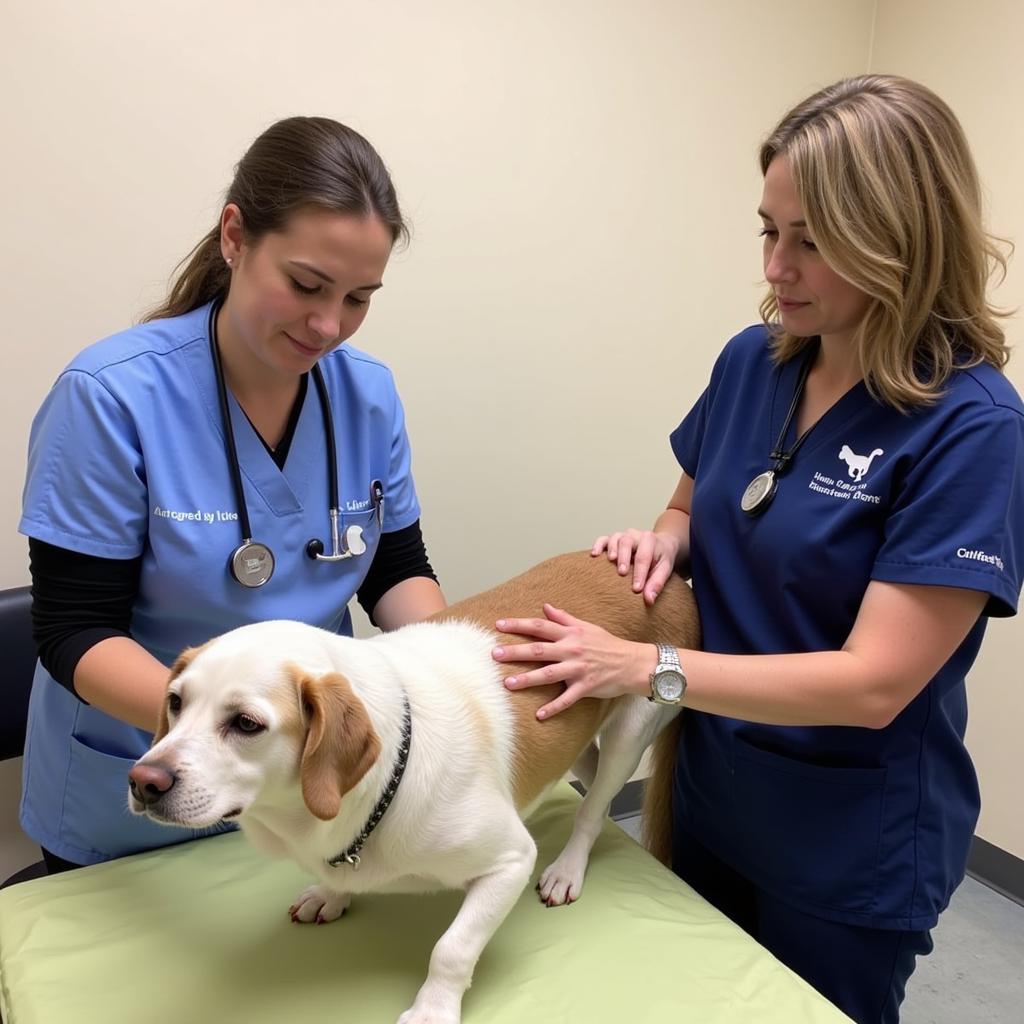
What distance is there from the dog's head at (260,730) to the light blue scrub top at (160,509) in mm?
302

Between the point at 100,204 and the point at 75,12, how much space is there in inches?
13.5

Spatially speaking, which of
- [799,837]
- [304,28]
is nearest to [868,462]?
[799,837]

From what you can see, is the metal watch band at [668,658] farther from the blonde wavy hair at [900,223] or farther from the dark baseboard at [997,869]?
the dark baseboard at [997,869]

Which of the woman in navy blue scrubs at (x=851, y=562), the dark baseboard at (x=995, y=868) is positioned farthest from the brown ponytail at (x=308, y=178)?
the dark baseboard at (x=995, y=868)

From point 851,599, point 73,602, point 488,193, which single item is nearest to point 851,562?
point 851,599

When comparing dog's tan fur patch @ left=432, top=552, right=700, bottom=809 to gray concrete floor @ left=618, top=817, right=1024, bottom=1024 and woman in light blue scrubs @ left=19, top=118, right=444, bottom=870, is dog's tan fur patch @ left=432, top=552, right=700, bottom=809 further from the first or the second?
gray concrete floor @ left=618, top=817, right=1024, bottom=1024

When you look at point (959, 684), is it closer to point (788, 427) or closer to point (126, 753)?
point (788, 427)

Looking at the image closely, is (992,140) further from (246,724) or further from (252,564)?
(246,724)

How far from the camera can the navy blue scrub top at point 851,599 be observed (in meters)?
1.00

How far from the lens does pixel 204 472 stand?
3.90 feet

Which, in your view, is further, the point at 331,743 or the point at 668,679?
the point at 668,679

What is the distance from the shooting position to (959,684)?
3.94 feet

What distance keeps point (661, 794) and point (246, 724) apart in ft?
2.82

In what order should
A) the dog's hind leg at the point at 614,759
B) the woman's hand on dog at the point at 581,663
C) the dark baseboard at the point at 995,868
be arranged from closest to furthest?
the woman's hand on dog at the point at 581,663
the dog's hind leg at the point at 614,759
the dark baseboard at the point at 995,868
